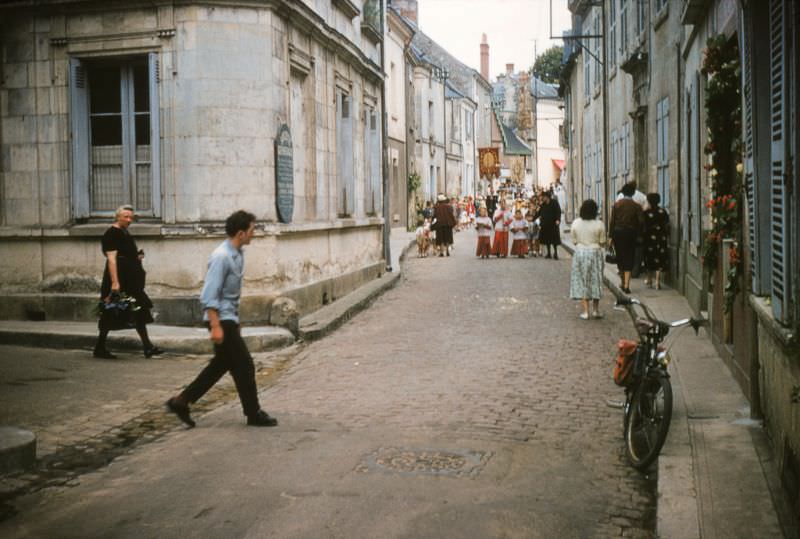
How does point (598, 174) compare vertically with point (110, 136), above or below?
above

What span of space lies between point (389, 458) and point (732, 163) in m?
5.27

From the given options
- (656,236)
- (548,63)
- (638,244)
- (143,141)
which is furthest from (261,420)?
(548,63)

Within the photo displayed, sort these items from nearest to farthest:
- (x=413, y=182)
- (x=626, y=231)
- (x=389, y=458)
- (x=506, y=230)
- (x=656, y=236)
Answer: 1. (x=389, y=458)
2. (x=626, y=231)
3. (x=656, y=236)
4. (x=506, y=230)
5. (x=413, y=182)

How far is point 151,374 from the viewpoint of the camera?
35.3 ft

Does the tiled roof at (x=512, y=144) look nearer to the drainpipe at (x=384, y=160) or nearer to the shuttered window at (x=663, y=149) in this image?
the drainpipe at (x=384, y=160)

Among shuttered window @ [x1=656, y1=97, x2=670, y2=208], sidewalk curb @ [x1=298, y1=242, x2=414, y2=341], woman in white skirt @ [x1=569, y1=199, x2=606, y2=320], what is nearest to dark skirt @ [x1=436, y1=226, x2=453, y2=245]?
sidewalk curb @ [x1=298, y1=242, x2=414, y2=341]

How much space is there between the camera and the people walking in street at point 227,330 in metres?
8.27

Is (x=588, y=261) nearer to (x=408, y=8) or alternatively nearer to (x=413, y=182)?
(x=413, y=182)

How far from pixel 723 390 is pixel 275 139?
22.9ft

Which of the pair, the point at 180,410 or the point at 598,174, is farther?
the point at 598,174

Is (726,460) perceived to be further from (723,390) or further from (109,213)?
(109,213)

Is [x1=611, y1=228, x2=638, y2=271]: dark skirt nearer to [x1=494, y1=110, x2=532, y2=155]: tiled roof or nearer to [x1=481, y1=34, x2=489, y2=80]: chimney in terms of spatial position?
[x1=481, y1=34, x2=489, y2=80]: chimney

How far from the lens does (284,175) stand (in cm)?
1406

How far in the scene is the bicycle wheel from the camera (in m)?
6.64
